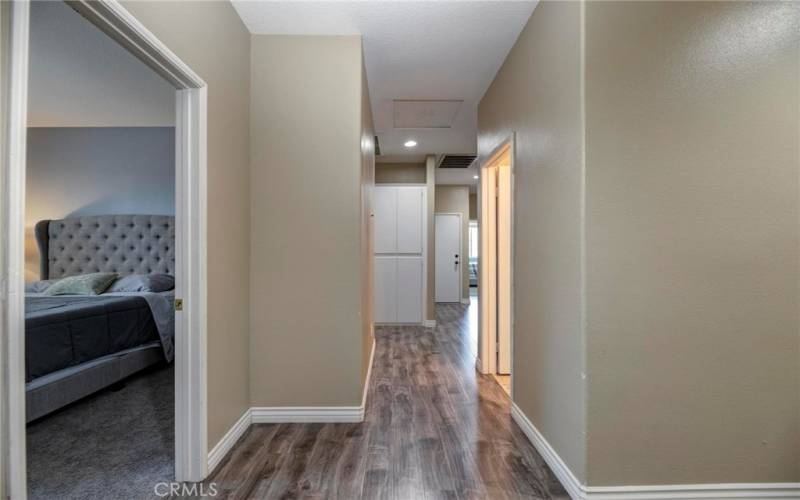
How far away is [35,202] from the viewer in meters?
4.01

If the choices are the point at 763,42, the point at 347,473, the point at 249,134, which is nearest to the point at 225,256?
the point at 249,134

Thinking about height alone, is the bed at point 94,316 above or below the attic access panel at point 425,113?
below

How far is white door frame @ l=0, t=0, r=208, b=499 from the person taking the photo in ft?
2.89

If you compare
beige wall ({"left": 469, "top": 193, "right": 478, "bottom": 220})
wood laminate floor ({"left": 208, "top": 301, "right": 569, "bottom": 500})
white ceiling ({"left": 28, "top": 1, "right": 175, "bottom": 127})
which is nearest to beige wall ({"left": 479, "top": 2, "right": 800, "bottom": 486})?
wood laminate floor ({"left": 208, "top": 301, "right": 569, "bottom": 500})

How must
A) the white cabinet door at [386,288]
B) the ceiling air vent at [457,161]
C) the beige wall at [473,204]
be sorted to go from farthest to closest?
the beige wall at [473,204] < the ceiling air vent at [457,161] < the white cabinet door at [386,288]

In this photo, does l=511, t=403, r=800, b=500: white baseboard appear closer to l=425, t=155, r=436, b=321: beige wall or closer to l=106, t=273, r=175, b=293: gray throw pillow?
l=425, t=155, r=436, b=321: beige wall

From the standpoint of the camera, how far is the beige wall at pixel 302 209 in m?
2.28

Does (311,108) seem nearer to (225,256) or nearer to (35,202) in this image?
(225,256)

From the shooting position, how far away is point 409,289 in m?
5.30

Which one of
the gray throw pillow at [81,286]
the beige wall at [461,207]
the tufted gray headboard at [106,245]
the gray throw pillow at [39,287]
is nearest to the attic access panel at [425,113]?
the tufted gray headboard at [106,245]

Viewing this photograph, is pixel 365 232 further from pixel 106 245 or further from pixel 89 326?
pixel 106 245

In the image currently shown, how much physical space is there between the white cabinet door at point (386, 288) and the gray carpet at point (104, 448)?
Result: 3003 millimetres

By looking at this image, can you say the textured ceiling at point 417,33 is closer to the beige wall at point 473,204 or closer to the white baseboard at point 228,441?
the white baseboard at point 228,441

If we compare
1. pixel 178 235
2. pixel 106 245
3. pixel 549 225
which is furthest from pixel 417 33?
pixel 106 245
